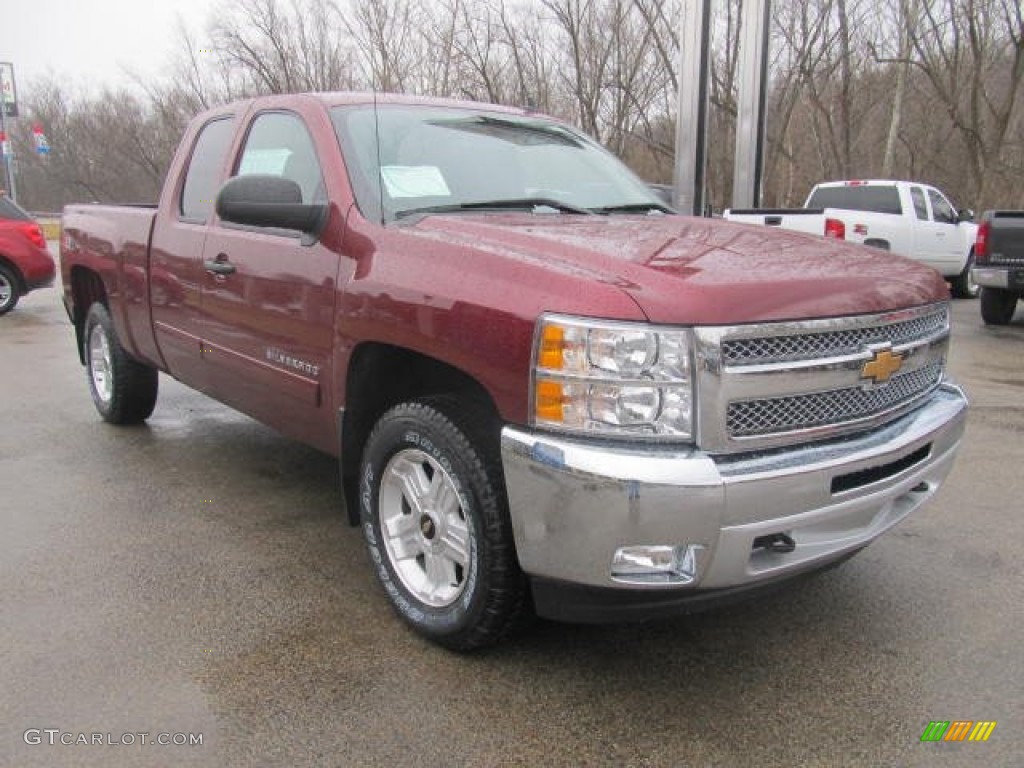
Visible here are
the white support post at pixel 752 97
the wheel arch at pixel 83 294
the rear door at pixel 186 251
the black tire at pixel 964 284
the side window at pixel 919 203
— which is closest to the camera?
the rear door at pixel 186 251

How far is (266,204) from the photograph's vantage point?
124 inches

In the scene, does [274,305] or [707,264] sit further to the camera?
[274,305]

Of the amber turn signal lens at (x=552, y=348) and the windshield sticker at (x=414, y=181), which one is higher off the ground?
the windshield sticker at (x=414, y=181)

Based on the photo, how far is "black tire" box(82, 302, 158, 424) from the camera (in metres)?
5.52

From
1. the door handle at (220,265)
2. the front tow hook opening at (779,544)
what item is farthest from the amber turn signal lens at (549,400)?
the door handle at (220,265)

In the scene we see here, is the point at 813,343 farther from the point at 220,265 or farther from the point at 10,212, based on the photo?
the point at 10,212

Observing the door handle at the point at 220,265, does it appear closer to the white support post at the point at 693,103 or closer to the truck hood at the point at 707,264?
the truck hood at the point at 707,264

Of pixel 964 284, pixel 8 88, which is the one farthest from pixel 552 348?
pixel 8 88

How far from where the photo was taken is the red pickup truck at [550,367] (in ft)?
7.50

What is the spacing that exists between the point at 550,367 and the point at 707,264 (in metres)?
0.61

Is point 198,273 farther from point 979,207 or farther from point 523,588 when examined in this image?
point 979,207

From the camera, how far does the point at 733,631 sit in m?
3.09

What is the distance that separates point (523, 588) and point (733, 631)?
0.89 m

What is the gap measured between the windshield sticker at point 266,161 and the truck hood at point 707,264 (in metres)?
1.08
